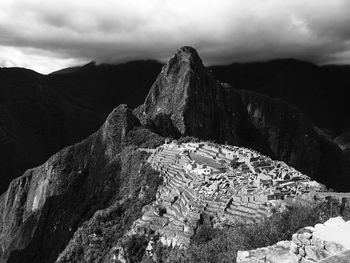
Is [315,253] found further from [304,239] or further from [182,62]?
[182,62]

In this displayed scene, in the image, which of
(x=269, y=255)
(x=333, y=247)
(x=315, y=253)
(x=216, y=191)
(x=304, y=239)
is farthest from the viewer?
(x=216, y=191)

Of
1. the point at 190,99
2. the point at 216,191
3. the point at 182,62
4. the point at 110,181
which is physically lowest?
the point at 110,181

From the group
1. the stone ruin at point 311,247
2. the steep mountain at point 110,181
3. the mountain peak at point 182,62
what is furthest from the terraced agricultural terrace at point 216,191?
the mountain peak at point 182,62

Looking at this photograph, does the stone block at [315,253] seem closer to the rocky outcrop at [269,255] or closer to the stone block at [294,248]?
the stone block at [294,248]

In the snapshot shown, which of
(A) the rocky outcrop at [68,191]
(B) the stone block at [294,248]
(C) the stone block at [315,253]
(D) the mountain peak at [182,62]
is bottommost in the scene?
(A) the rocky outcrop at [68,191]

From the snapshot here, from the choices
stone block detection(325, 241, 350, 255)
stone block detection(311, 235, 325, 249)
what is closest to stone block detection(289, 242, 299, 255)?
stone block detection(311, 235, 325, 249)

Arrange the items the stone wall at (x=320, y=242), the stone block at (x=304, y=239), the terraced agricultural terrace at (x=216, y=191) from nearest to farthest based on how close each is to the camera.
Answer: the stone wall at (x=320, y=242)
the stone block at (x=304, y=239)
the terraced agricultural terrace at (x=216, y=191)

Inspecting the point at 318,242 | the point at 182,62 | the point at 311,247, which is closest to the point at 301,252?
the point at 311,247

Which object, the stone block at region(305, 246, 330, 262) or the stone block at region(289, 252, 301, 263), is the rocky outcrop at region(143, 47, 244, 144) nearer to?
the stone block at region(289, 252, 301, 263)

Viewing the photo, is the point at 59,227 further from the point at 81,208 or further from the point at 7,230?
the point at 7,230
